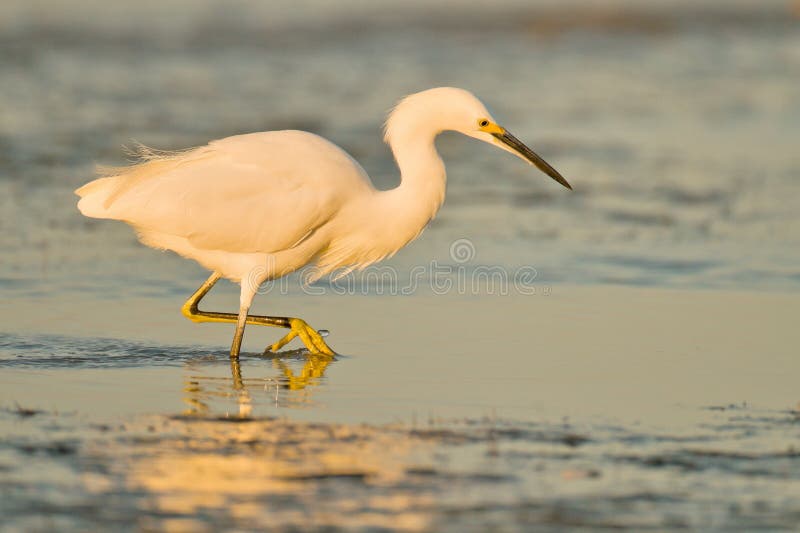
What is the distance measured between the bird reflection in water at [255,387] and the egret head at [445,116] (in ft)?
5.48

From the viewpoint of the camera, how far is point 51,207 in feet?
46.1

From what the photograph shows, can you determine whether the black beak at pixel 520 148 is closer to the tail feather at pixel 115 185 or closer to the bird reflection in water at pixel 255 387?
the bird reflection in water at pixel 255 387

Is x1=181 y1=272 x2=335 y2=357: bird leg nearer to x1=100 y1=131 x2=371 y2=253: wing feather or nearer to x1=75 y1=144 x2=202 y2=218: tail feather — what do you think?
x1=100 y1=131 x2=371 y2=253: wing feather

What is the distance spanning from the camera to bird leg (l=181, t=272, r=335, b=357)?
927 cm

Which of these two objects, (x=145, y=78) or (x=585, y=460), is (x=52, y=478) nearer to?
(x=585, y=460)

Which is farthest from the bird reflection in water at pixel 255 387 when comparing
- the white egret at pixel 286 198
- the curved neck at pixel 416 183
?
the curved neck at pixel 416 183

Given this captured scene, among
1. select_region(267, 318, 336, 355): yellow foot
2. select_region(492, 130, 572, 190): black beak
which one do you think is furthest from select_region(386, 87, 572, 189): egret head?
→ select_region(267, 318, 336, 355): yellow foot

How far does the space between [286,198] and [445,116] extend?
1.21m

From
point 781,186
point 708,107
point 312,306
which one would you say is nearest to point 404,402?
point 312,306

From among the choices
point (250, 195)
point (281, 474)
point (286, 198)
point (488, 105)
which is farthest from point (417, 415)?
point (488, 105)

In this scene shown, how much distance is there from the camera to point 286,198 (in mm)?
9211

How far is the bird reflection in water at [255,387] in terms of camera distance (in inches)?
312

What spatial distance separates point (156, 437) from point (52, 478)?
873 millimetres

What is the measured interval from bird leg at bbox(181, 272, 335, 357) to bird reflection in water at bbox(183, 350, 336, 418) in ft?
0.26
